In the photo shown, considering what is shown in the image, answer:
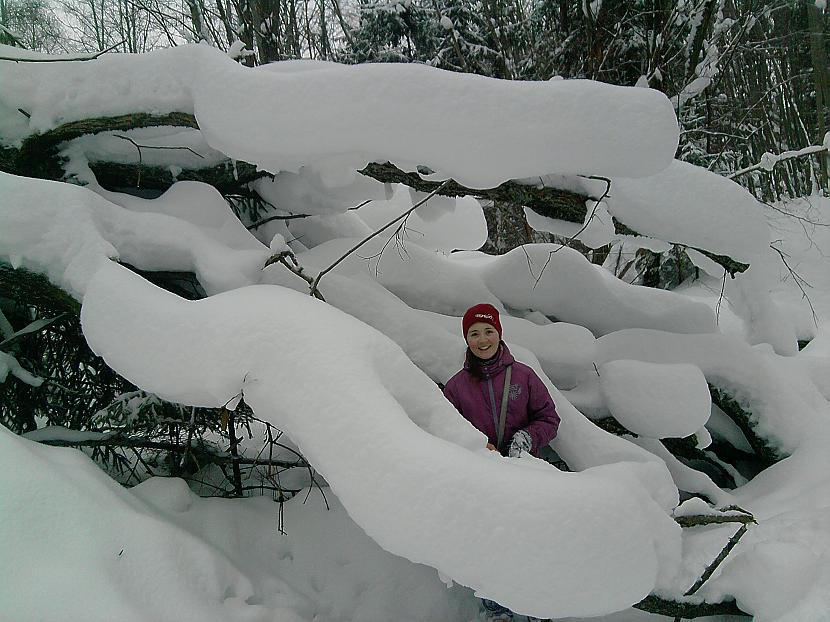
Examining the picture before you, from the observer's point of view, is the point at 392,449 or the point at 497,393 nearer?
the point at 392,449

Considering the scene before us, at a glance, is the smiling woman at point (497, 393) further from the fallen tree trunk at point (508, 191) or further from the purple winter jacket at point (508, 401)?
the fallen tree trunk at point (508, 191)

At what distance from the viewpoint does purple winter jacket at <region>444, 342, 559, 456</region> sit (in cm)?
291

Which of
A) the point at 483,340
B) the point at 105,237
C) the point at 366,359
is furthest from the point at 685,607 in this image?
the point at 105,237

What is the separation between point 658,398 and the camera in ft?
11.1

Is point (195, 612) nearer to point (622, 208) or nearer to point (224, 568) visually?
point (224, 568)

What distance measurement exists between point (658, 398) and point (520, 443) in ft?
3.59

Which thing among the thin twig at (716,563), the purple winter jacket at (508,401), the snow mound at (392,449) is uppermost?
the snow mound at (392,449)

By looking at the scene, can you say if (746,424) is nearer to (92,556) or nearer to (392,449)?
(392,449)

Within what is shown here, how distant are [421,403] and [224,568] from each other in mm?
1203

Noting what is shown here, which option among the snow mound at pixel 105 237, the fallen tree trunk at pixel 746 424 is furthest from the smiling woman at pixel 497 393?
the fallen tree trunk at pixel 746 424

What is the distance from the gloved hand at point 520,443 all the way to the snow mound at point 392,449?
21.7 inches

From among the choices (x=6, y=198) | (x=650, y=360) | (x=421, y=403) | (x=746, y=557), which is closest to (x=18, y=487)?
(x=6, y=198)

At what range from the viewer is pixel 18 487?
232cm

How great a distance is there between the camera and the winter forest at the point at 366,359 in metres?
1.98
